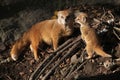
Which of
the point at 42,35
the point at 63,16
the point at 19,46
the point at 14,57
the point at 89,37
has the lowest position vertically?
the point at 14,57

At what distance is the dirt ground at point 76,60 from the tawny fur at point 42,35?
0.39 ft

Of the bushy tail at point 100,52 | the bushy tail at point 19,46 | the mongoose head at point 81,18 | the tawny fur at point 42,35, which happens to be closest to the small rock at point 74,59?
the tawny fur at point 42,35

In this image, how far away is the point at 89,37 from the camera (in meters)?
6.92

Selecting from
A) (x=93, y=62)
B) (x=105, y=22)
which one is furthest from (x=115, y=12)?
(x=93, y=62)

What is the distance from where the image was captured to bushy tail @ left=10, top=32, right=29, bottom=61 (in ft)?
25.2

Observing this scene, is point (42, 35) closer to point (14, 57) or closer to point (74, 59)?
point (14, 57)

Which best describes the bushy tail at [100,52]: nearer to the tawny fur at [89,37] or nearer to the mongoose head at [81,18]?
the tawny fur at [89,37]

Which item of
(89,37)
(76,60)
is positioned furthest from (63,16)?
(76,60)

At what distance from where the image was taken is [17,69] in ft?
24.8

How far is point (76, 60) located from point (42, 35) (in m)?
0.71

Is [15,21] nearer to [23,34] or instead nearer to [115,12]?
[23,34]

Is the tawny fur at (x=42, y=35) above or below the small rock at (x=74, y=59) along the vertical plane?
above

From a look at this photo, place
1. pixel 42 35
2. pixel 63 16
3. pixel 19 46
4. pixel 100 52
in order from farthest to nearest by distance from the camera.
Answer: pixel 19 46, pixel 42 35, pixel 63 16, pixel 100 52

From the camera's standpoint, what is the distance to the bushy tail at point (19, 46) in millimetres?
7684
